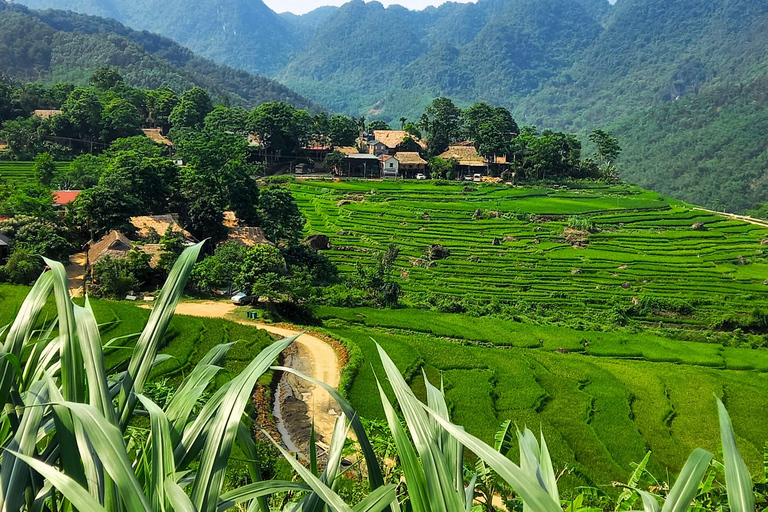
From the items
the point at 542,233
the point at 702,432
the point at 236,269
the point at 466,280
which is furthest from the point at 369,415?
the point at 542,233

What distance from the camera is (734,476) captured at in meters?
1.73

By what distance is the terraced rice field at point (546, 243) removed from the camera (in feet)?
99.1

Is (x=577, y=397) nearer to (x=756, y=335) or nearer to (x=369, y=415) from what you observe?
(x=369, y=415)

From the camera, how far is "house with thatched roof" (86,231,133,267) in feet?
74.6

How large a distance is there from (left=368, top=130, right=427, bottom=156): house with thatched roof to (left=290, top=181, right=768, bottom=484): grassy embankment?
1178 centimetres

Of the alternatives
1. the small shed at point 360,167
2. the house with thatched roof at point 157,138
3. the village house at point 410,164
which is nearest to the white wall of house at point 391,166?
the village house at point 410,164

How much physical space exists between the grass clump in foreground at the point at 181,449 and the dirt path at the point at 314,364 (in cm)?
817

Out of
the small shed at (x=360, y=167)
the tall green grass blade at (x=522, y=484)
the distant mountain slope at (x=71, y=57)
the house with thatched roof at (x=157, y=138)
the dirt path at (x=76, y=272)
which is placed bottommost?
Answer: the dirt path at (x=76, y=272)

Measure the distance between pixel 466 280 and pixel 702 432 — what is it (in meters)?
17.7

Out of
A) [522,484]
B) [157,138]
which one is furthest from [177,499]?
[157,138]

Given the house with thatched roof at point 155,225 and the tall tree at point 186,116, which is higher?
the tall tree at point 186,116

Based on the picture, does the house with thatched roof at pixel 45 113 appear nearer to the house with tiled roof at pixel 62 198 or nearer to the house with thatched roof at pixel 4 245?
the house with tiled roof at pixel 62 198

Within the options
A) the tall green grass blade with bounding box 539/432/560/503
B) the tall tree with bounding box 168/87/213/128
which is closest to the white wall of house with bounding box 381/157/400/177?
the tall tree with bounding box 168/87/213/128

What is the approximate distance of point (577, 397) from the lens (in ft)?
49.9
